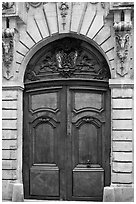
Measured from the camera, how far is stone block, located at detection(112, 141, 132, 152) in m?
8.10

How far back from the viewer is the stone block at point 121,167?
806 cm

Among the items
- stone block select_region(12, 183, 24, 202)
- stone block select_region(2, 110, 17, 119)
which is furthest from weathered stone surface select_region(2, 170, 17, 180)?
stone block select_region(2, 110, 17, 119)

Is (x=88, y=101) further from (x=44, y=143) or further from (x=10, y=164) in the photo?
(x=10, y=164)

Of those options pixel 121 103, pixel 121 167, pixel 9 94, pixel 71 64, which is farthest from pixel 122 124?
pixel 9 94

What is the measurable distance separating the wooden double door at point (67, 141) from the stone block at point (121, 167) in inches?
12.9

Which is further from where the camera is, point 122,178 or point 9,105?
point 9,105

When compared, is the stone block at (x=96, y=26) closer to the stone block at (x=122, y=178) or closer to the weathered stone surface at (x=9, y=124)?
the weathered stone surface at (x=9, y=124)

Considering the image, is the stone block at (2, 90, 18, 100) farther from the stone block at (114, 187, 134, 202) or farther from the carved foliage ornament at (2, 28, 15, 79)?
the stone block at (114, 187, 134, 202)

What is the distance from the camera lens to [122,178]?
8086 millimetres

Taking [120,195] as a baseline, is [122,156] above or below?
above

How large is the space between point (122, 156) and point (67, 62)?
232cm

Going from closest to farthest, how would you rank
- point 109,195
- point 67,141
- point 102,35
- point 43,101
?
point 109,195, point 102,35, point 67,141, point 43,101

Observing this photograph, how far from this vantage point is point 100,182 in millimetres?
8477

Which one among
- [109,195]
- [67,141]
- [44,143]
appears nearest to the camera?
[109,195]
